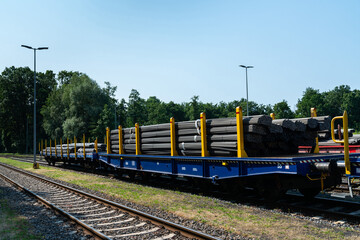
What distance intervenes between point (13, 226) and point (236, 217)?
543 centimetres

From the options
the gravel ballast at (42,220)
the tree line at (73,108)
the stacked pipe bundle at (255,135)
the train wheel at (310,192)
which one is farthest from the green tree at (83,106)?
the train wheel at (310,192)

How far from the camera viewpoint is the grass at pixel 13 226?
6526 millimetres

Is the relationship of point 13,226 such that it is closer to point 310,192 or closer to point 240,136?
point 240,136

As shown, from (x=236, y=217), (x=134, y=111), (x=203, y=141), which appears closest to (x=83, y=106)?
(x=134, y=111)

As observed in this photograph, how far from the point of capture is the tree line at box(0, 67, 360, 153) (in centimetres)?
4941

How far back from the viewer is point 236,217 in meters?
7.42

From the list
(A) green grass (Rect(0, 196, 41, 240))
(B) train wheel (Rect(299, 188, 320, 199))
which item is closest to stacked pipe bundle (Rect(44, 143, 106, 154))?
(A) green grass (Rect(0, 196, 41, 240))

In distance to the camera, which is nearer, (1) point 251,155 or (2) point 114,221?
(2) point 114,221

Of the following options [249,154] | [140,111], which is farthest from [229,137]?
[140,111]

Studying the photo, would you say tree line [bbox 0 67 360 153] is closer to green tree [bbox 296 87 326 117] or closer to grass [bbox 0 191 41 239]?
green tree [bbox 296 87 326 117]

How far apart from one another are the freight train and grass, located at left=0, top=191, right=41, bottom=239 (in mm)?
A: 5197

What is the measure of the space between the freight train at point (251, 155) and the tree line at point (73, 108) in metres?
34.8

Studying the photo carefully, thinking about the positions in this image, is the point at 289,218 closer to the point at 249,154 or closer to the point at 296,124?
the point at 249,154

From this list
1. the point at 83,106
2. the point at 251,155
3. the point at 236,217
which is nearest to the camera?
the point at 236,217
